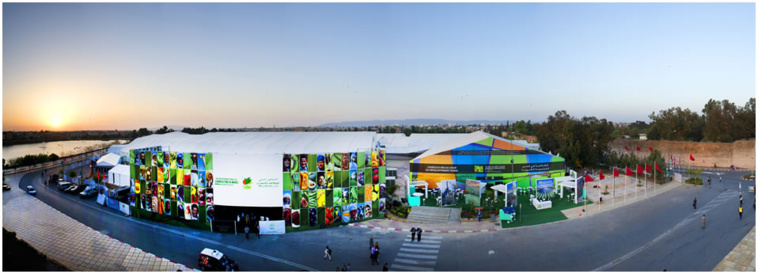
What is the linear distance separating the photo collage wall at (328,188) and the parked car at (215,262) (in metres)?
5.16

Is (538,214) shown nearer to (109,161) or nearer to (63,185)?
(109,161)

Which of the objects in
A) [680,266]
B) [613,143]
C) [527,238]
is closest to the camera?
[680,266]

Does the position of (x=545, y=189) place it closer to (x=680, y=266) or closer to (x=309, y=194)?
(x=680, y=266)

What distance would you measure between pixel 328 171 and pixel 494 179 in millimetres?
14922

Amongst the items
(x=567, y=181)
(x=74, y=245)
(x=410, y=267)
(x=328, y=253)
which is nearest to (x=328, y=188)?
(x=328, y=253)

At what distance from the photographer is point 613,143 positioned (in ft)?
184

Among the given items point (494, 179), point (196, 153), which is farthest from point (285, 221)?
point (494, 179)

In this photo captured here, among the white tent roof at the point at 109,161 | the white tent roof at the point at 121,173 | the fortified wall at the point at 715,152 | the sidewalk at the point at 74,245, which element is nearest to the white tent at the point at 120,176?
the white tent roof at the point at 121,173

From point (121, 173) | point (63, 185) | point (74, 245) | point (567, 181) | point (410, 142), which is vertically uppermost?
point (410, 142)

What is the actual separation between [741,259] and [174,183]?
27.1 meters

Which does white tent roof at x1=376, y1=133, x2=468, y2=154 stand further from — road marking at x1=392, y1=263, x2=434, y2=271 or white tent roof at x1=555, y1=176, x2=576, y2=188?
road marking at x1=392, y1=263, x2=434, y2=271

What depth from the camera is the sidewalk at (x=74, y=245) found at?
1447 cm

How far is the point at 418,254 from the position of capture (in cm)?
1623

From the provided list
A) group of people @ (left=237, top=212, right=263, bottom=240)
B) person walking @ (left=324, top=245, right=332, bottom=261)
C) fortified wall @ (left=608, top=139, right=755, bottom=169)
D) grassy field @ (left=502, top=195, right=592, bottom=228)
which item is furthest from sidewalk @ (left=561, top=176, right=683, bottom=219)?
fortified wall @ (left=608, top=139, right=755, bottom=169)
